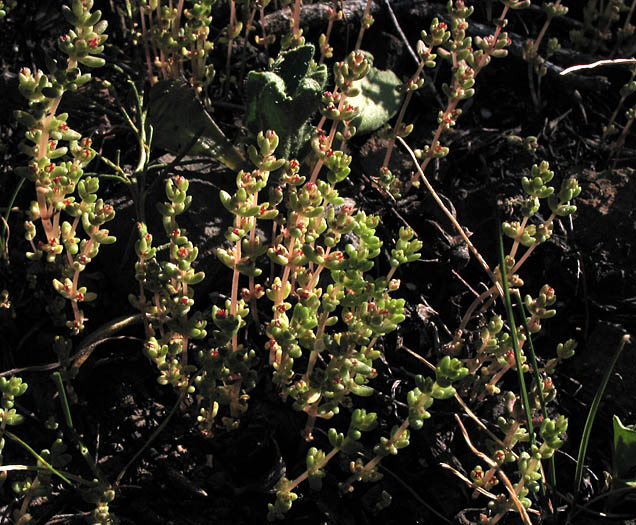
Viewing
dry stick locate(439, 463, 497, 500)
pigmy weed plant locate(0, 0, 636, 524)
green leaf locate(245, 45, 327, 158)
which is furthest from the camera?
green leaf locate(245, 45, 327, 158)

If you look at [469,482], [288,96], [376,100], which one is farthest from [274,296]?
[376,100]

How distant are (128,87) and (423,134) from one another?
1335mm

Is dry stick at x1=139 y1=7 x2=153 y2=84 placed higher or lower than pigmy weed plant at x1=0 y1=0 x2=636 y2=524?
higher

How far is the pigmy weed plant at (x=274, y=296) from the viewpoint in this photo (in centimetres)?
189

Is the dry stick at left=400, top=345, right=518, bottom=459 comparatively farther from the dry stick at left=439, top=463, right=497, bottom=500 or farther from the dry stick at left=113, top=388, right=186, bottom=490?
the dry stick at left=113, top=388, right=186, bottom=490

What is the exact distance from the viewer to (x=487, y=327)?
2.16m

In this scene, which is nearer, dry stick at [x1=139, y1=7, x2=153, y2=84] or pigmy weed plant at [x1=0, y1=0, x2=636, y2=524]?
pigmy weed plant at [x1=0, y1=0, x2=636, y2=524]

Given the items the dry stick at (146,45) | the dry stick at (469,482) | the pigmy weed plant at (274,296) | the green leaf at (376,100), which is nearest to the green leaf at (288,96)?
the pigmy weed plant at (274,296)

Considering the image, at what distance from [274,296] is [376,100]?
1377 mm

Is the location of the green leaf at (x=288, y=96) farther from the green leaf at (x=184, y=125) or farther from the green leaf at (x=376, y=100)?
the green leaf at (x=376, y=100)

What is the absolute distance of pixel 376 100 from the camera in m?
3.03

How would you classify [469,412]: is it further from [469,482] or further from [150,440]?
[150,440]

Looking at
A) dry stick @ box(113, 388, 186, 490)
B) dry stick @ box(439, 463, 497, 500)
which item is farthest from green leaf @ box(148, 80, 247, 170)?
dry stick @ box(439, 463, 497, 500)

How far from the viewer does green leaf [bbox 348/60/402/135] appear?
9.74ft
